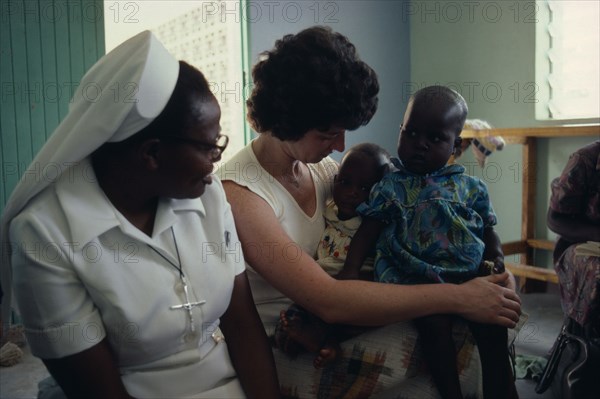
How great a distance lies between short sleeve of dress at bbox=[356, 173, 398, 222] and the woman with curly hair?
179 millimetres

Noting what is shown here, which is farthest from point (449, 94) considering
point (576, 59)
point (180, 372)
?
point (576, 59)

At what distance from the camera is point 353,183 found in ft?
5.95

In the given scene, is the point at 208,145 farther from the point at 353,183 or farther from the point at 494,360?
the point at 494,360

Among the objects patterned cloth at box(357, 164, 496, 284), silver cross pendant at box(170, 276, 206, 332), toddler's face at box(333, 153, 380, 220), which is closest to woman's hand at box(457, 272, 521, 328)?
patterned cloth at box(357, 164, 496, 284)

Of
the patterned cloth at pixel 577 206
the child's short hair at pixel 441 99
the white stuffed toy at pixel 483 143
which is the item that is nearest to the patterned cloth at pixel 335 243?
the child's short hair at pixel 441 99

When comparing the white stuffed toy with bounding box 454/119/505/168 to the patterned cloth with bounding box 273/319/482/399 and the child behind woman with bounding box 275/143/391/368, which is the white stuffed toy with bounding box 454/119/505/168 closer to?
the child behind woman with bounding box 275/143/391/368

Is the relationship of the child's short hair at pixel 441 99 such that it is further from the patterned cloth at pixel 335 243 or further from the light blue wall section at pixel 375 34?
the light blue wall section at pixel 375 34

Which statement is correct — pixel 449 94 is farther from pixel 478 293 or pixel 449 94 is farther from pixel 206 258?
pixel 206 258

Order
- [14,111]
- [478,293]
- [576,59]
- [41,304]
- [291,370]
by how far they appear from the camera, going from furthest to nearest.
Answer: [576,59] → [14,111] → [291,370] → [478,293] → [41,304]

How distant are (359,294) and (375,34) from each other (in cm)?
432

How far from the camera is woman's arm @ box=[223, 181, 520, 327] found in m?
→ 1.47

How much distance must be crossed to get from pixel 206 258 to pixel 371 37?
4.43 metres

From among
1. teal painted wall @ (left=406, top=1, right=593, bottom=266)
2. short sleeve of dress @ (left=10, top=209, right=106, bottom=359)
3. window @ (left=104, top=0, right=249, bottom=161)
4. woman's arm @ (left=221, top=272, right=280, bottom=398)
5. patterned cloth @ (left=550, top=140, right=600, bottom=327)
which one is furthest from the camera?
window @ (left=104, top=0, right=249, bottom=161)

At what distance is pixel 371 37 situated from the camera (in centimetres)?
533
